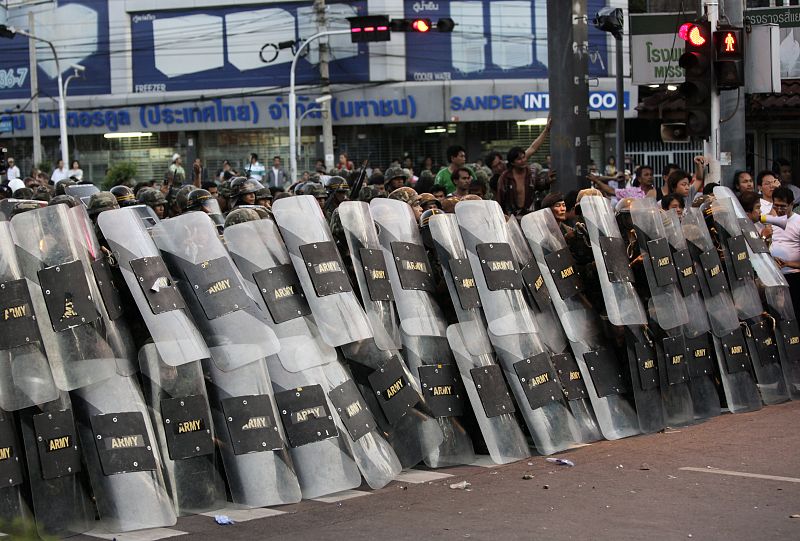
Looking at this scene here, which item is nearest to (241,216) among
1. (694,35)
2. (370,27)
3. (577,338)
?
(577,338)

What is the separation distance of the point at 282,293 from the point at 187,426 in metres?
1.02

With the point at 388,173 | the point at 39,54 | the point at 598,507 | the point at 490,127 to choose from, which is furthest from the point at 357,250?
the point at 39,54

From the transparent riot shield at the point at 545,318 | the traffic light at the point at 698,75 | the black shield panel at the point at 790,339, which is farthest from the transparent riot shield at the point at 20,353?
the traffic light at the point at 698,75

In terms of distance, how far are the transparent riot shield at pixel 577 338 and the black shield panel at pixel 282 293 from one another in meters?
1.76

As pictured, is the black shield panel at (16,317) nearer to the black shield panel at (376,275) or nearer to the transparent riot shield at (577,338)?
the black shield panel at (376,275)

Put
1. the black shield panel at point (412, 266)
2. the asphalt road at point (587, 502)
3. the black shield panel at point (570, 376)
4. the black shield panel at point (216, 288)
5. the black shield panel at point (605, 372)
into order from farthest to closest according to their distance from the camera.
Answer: the black shield panel at point (605, 372), the black shield panel at point (570, 376), the black shield panel at point (412, 266), the black shield panel at point (216, 288), the asphalt road at point (587, 502)

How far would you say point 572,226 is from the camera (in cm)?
962

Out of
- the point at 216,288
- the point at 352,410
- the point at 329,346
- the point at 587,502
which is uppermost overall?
the point at 216,288

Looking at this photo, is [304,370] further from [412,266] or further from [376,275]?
[412,266]

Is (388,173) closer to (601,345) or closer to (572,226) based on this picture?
(572,226)

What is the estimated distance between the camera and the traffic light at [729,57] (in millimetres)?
11961

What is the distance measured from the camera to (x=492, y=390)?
26.1 feet

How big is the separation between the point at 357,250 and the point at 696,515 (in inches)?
104

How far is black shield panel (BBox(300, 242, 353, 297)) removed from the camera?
7.46 m
